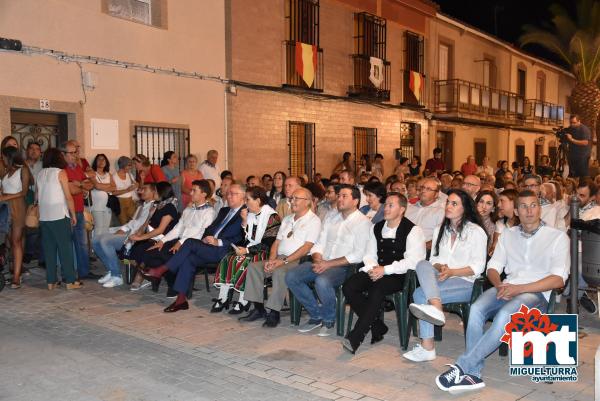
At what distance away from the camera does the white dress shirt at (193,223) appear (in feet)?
25.5

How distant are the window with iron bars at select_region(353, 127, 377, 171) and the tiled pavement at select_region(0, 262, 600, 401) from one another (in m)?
11.5

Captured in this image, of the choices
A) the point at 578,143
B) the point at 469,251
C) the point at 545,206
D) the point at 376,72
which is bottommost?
the point at 469,251

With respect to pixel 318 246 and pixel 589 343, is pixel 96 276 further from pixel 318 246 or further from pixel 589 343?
pixel 589 343

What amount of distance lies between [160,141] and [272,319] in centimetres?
686

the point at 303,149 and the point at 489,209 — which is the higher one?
the point at 303,149

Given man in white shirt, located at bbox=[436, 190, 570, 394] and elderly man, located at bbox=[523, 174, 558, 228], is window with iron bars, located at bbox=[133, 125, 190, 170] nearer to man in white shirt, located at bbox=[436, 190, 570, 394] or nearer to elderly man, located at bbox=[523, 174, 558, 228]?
elderly man, located at bbox=[523, 174, 558, 228]

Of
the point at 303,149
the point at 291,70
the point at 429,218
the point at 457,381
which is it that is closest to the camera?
the point at 457,381

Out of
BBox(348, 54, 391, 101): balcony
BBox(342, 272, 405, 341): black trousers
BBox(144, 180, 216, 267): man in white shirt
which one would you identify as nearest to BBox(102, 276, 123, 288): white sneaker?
BBox(144, 180, 216, 267): man in white shirt

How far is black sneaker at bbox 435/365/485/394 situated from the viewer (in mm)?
4570

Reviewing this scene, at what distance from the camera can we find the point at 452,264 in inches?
221

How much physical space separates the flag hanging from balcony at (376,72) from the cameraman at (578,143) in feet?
23.9

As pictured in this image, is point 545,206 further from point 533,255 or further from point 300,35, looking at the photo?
point 300,35

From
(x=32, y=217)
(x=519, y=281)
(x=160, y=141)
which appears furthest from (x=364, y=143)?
(x=519, y=281)

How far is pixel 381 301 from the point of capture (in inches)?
220
